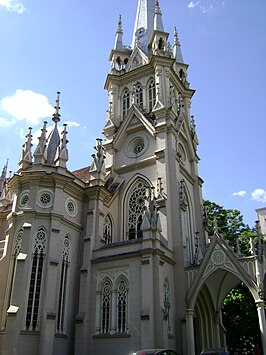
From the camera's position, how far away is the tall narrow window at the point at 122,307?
2053cm

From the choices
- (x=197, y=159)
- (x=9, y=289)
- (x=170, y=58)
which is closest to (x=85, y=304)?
(x=9, y=289)

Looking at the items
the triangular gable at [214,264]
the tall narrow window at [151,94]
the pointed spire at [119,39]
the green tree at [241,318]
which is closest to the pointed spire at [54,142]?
the tall narrow window at [151,94]

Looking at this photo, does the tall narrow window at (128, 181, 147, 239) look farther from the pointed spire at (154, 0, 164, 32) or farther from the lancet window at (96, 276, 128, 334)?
the pointed spire at (154, 0, 164, 32)

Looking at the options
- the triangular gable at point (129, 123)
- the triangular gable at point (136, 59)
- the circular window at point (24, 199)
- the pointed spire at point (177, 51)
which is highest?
the pointed spire at point (177, 51)

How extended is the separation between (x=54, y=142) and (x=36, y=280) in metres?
9.90

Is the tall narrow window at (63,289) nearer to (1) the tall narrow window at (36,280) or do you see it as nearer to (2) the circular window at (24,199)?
(1) the tall narrow window at (36,280)

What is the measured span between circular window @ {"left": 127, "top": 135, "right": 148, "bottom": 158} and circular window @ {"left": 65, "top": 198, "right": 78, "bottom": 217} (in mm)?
7674

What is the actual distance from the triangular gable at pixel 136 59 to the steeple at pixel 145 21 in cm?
107

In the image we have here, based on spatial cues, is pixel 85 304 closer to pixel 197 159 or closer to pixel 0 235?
pixel 0 235

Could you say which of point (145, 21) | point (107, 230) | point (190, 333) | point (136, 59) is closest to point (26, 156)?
point (107, 230)

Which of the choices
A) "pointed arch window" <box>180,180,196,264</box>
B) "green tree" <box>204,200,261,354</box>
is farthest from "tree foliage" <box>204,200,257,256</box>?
"pointed arch window" <box>180,180,196,264</box>

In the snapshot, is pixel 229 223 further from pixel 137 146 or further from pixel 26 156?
pixel 26 156

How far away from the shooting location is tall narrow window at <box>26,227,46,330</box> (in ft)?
64.5

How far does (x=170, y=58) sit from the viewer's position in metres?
32.9
